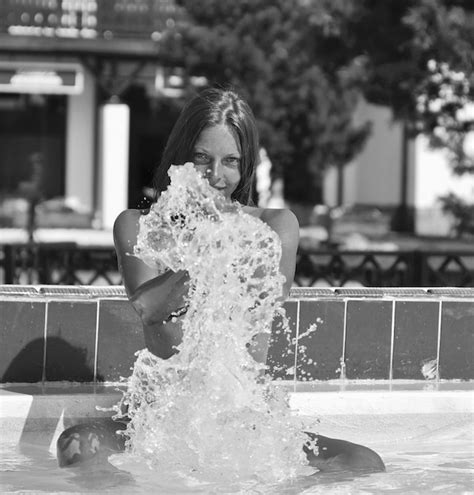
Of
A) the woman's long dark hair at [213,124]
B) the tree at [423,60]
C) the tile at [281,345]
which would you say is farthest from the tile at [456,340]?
the tree at [423,60]

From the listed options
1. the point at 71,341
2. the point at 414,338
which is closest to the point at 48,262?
the point at 71,341

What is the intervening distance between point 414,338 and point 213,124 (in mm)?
1542

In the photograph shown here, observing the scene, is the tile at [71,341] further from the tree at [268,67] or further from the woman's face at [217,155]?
the tree at [268,67]

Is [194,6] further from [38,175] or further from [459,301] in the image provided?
[459,301]

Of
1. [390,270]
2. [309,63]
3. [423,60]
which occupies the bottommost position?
[390,270]

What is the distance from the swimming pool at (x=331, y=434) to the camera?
11.6ft

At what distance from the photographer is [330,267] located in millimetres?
8984

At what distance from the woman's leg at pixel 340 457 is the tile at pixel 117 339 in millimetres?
986

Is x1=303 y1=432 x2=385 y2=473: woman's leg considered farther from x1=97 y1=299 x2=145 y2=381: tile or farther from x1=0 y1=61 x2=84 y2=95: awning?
x1=0 y1=61 x2=84 y2=95: awning

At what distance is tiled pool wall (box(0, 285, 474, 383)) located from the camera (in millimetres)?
4375

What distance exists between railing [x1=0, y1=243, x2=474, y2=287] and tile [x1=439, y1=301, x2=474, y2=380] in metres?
3.55

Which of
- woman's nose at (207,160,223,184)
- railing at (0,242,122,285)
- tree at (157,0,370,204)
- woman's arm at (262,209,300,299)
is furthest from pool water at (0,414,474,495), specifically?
tree at (157,0,370,204)

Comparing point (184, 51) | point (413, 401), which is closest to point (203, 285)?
point (413, 401)

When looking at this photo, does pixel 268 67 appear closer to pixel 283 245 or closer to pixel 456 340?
pixel 456 340
